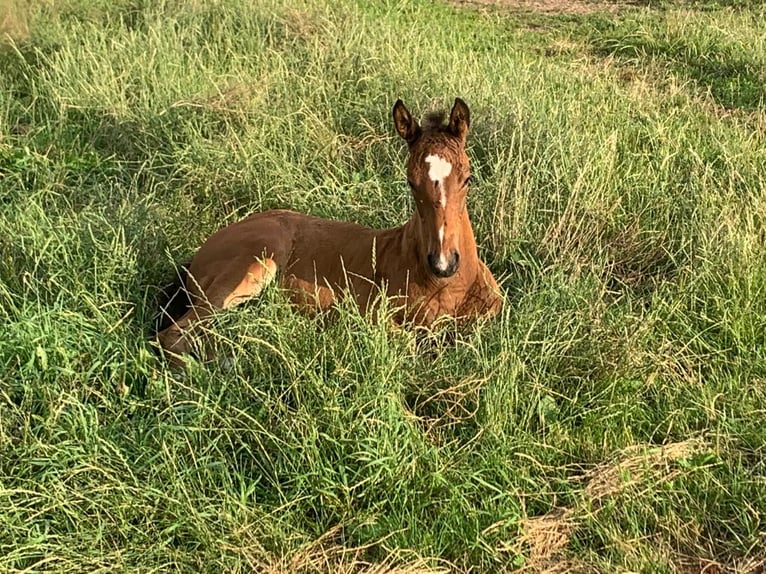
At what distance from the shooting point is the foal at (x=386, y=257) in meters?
3.44

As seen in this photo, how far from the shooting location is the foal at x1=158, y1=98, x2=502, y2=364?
3436 millimetres

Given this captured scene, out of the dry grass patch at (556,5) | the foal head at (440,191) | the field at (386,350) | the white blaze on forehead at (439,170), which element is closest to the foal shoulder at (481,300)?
the field at (386,350)

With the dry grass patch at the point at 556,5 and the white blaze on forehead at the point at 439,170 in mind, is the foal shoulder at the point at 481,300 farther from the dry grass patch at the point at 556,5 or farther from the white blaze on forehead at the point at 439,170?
the dry grass patch at the point at 556,5

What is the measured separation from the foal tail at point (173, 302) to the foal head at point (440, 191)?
1321 mm

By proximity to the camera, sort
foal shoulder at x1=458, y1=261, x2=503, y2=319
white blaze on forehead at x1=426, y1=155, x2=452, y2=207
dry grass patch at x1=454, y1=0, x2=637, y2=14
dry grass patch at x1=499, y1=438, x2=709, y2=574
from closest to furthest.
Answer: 1. dry grass patch at x1=499, y1=438, x2=709, y2=574
2. white blaze on forehead at x1=426, y1=155, x2=452, y2=207
3. foal shoulder at x1=458, y1=261, x2=503, y2=319
4. dry grass patch at x1=454, y1=0, x2=637, y2=14

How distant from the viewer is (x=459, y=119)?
3582 mm

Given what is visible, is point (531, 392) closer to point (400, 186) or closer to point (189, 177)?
point (400, 186)

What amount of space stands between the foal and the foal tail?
0.21 ft

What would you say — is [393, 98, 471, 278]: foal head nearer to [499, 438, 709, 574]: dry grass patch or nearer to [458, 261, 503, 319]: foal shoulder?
[458, 261, 503, 319]: foal shoulder

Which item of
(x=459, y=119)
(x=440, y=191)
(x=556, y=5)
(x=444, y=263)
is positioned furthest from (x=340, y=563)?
(x=556, y=5)

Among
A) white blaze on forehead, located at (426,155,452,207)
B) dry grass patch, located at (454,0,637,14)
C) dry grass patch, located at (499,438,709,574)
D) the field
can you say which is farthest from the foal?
dry grass patch, located at (454,0,637,14)

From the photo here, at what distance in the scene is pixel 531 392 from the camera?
10.5 ft

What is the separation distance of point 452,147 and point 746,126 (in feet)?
10.6

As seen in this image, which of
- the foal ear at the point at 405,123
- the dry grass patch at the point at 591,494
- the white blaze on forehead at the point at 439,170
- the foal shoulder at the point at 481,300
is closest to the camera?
the dry grass patch at the point at 591,494
